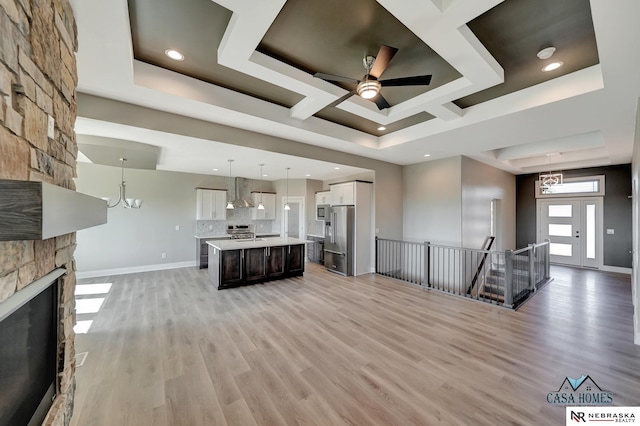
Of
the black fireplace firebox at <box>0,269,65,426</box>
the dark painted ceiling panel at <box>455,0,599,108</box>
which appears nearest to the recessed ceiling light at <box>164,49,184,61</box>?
the black fireplace firebox at <box>0,269,65,426</box>

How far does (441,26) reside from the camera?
6.73 feet

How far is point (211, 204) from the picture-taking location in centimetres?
752

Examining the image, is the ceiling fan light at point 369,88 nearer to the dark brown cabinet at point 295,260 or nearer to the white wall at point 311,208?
the dark brown cabinet at point 295,260

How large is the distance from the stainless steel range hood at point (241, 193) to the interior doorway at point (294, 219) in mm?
1245

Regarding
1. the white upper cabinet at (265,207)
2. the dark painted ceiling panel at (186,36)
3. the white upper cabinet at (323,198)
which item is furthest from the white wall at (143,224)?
the dark painted ceiling panel at (186,36)

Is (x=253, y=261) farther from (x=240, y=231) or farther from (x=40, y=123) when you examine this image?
(x=40, y=123)

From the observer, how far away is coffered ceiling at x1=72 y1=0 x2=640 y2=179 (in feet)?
6.52

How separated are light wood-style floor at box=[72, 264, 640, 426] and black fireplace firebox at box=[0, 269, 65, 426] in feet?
2.83

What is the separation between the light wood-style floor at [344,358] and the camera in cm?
201

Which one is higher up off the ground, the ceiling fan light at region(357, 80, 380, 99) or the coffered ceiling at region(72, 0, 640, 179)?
the coffered ceiling at region(72, 0, 640, 179)

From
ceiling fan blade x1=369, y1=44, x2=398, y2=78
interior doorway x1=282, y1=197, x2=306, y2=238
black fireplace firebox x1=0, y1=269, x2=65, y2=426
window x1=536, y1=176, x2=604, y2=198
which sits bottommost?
black fireplace firebox x1=0, y1=269, x2=65, y2=426

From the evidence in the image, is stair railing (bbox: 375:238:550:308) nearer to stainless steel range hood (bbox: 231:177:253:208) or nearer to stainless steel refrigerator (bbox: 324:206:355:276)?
stainless steel refrigerator (bbox: 324:206:355:276)

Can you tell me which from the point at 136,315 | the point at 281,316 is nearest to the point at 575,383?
the point at 281,316

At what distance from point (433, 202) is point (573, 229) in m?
5.00
